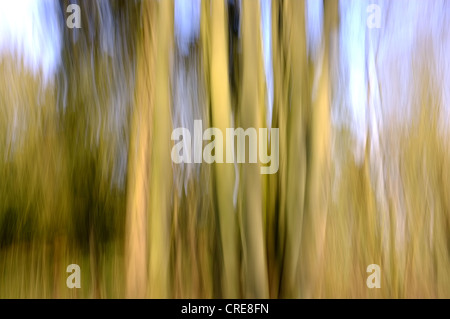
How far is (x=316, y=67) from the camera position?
1.52 ft

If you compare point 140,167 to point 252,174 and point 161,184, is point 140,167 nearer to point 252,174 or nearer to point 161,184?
point 161,184

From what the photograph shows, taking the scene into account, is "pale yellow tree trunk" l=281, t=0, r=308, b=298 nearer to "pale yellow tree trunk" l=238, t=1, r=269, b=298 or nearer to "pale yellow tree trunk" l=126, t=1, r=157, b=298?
"pale yellow tree trunk" l=238, t=1, r=269, b=298

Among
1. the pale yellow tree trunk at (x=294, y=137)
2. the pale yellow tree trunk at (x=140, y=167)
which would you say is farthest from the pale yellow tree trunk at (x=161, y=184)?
the pale yellow tree trunk at (x=294, y=137)

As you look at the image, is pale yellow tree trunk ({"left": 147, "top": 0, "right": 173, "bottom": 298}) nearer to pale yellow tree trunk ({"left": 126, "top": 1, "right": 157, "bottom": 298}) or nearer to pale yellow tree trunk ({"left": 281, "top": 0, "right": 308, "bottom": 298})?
pale yellow tree trunk ({"left": 126, "top": 1, "right": 157, "bottom": 298})

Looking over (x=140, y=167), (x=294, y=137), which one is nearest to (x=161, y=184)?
(x=140, y=167)

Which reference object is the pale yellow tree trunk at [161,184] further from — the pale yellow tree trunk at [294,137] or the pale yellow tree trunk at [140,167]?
the pale yellow tree trunk at [294,137]

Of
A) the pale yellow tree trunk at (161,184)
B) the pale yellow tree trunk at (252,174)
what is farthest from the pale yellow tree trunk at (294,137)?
the pale yellow tree trunk at (161,184)

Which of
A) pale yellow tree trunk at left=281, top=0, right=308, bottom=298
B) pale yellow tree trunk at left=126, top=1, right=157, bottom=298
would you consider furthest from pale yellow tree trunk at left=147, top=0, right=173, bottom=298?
pale yellow tree trunk at left=281, top=0, right=308, bottom=298

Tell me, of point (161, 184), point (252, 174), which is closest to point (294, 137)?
point (252, 174)

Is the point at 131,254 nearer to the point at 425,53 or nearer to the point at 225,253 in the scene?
the point at 225,253

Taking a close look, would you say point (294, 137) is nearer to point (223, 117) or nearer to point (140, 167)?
point (223, 117)

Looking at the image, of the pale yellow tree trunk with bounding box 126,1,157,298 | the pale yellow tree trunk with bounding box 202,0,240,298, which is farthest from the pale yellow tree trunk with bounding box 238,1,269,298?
the pale yellow tree trunk with bounding box 126,1,157,298

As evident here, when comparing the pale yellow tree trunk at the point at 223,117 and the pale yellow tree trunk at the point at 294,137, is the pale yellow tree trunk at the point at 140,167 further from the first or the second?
the pale yellow tree trunk at the point at 294,137

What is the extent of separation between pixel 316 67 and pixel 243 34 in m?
0.11
